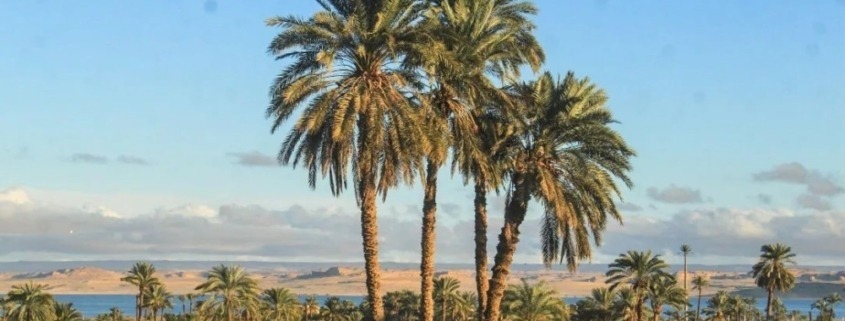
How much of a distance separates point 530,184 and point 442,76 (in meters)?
5.21

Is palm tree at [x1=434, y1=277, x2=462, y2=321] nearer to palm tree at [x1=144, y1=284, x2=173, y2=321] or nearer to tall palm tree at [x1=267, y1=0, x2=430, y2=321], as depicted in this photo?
palm tree at [x1=144, y1=284, x2=173, y2=321]

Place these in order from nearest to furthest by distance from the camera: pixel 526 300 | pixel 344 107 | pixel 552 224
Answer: pixel 344 107
pixel 552 224
pixel 526 300

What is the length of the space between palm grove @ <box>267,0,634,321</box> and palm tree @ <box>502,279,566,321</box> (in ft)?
100

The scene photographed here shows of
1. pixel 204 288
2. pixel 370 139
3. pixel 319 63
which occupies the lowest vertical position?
pixel 204 288

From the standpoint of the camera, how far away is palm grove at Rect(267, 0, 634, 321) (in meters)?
38.8

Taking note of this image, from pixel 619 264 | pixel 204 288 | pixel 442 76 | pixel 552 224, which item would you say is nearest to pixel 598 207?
pixel 552 224

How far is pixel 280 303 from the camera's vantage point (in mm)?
127625

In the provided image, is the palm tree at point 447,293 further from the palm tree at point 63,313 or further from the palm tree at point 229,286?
the palm tree at point 63,313

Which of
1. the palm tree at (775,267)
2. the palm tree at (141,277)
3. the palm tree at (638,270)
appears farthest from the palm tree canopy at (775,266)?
the palm tree at (141,277)

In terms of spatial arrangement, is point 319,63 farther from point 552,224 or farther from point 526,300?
point 526,300

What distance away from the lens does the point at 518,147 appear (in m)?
44.2

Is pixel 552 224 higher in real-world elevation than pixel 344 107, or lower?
lower

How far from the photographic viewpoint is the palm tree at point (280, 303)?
128 meters

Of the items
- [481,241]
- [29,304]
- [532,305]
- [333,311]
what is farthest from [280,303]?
[481,241]
